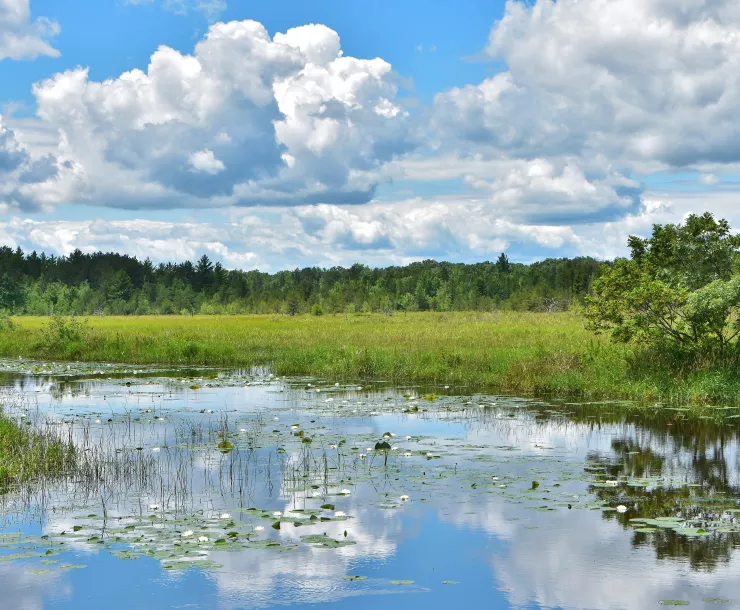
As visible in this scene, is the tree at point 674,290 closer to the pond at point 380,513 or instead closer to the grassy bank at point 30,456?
the pond at point 380,513

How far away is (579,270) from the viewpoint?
452 ft

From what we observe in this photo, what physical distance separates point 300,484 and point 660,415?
11982 millimetres

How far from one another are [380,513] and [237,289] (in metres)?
152

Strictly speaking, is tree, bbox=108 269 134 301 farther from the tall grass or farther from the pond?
the tall grass

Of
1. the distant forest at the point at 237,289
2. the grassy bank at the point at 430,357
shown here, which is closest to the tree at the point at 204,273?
the distant forest at the point at 237,289

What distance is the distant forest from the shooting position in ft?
409

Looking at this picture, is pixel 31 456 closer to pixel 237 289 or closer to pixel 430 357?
pixel 430 357

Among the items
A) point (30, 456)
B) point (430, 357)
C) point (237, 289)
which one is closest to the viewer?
point (30, 456)

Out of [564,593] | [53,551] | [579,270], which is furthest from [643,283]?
[579,270]

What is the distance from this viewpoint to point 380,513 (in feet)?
41.5

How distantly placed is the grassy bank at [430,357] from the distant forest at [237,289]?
188 feet

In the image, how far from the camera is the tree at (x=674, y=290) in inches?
979

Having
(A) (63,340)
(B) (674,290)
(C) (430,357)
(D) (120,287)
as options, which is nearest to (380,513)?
(B) (674,290)

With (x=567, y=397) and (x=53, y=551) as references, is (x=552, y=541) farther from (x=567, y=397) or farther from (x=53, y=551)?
(x=567, y=397)
